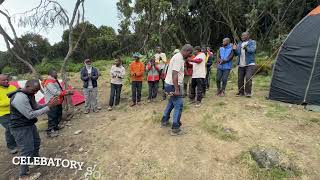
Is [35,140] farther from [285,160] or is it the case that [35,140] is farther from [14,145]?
[285,160]

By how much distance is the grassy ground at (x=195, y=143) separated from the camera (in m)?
5.29

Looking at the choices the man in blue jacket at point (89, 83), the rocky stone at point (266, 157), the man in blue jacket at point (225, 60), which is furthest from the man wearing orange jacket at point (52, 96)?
the rocky stone at point (266, 157)

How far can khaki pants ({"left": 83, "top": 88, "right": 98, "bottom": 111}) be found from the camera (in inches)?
343

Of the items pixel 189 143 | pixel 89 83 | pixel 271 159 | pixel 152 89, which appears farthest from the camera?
pixel 152 89

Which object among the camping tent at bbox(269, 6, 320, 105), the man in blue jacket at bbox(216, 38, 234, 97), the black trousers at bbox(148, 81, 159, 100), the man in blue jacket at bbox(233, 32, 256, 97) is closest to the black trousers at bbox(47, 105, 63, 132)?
the black trousers at bbox(148, 81, 159, 100)

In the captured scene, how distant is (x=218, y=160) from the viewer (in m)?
5.47

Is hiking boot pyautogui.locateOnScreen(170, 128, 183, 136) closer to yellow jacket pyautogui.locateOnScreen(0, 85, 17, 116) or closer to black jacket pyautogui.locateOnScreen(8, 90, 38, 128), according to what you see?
black jacket pyautogui.locateOnScreen(8, 90, 38, 128)

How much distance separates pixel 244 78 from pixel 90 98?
439cm

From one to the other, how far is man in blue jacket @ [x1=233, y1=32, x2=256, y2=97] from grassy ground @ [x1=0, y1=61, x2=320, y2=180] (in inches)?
22.8

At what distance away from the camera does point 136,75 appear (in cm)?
886

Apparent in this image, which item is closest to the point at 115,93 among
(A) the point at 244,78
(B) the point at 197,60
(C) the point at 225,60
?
(B) the point at 197,60

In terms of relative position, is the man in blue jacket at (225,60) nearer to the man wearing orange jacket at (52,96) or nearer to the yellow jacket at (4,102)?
the man wearing orange jacket at (52,96)

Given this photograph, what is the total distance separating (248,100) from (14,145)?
5.69 meters

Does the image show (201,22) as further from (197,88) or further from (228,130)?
(228,130)
